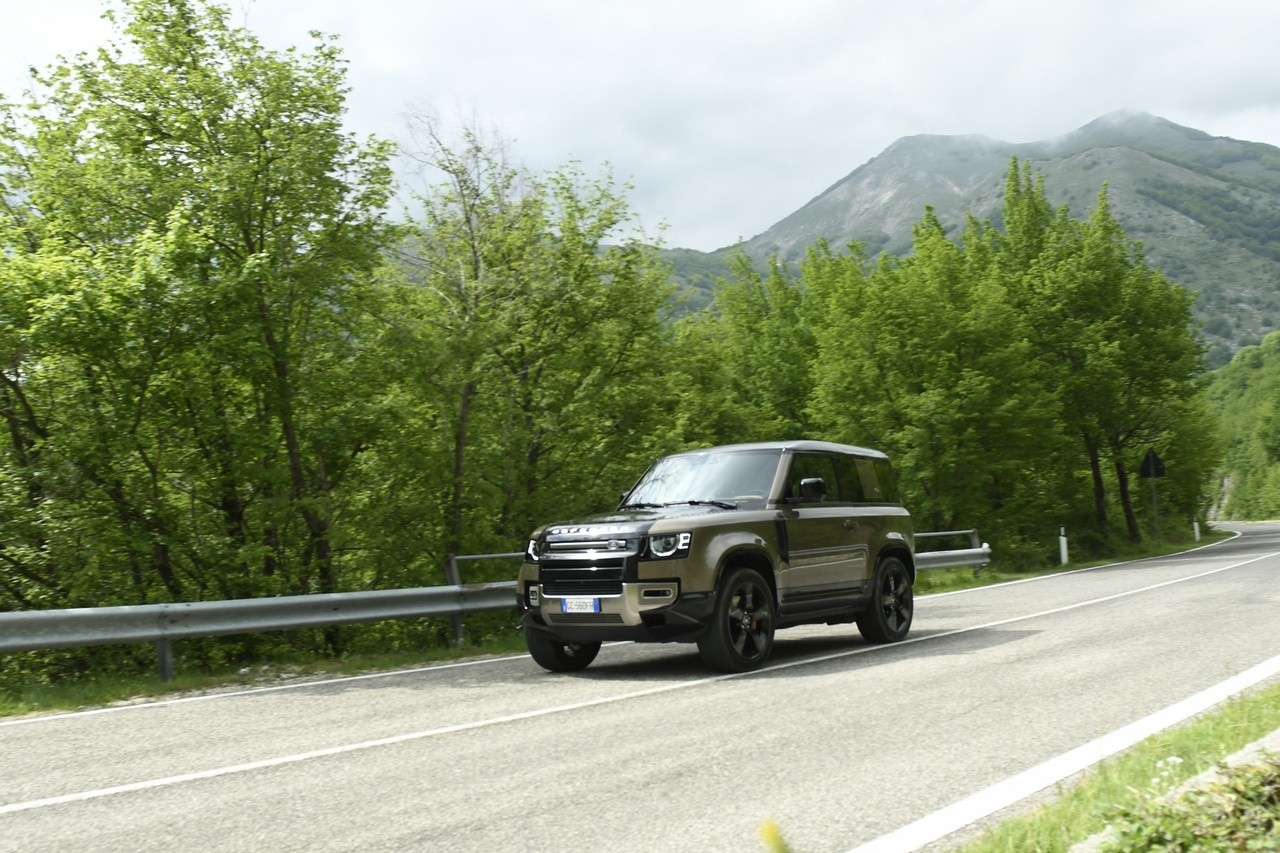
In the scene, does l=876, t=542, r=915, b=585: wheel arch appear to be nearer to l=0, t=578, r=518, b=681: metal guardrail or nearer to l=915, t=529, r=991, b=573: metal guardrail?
l=0, t=578, r=518, b=681: metal guardrail

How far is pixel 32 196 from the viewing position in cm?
1557

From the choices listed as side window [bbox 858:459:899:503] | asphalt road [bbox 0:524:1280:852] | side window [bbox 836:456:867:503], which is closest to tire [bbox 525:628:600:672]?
asphalt road [bbox 0:524:1280:852]

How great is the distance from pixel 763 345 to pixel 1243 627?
38.9 m

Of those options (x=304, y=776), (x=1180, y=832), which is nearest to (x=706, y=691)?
(x=304, y=776)

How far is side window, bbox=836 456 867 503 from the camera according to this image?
40.2 feet

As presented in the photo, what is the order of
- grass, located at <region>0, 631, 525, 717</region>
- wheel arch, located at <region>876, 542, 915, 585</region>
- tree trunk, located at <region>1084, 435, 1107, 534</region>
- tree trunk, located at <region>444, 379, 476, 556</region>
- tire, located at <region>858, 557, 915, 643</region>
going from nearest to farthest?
grass, located at <region>0, 631, 525, 717</region>
tire, located at <region>858, 557, 915, 643</region>
wheel arch, located at <region>876, 542, 915, 585</region>
tree trunk, located at <region>444, 379, 476, 556</region>
tree trunk, located at <region>1084, 435, 1107, 534</region>

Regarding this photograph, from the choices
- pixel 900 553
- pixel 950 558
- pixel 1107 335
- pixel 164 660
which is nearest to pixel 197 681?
pixel 164 660

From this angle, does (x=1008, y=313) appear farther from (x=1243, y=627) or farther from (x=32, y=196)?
(x=32, y=196)

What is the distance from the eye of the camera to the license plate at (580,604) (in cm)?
1004

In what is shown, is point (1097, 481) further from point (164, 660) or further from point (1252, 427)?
point (1252, 427)

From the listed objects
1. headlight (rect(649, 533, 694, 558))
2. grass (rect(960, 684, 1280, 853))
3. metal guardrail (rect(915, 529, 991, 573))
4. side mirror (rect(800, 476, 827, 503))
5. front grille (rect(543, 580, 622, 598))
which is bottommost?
metal guardrail (rect(915, 529, 991, 573))

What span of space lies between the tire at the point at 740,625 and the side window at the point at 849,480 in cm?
207

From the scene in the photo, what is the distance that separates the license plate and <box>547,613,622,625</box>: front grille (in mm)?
35

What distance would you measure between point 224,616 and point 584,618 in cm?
373
